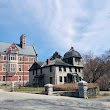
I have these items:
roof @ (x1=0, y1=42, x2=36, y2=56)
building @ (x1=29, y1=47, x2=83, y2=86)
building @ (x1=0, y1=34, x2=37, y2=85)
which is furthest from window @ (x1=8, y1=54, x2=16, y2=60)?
building @ (x1=29, y1=47, x2=83, y2=86)

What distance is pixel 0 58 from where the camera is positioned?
65188mm

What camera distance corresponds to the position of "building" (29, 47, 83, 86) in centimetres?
5072

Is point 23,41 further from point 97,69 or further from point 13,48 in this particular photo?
point 97,69

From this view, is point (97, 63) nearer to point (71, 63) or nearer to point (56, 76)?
point (71, 63)

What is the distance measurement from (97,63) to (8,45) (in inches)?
1262

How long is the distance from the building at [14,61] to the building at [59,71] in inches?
414

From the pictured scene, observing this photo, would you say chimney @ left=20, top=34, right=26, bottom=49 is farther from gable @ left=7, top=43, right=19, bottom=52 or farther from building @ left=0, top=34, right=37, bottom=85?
gable @ left=7, top=43, right=19, bottom=52

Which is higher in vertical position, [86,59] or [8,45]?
[8,45]

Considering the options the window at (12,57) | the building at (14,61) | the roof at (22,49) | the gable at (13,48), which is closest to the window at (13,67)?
the building at (14,61)

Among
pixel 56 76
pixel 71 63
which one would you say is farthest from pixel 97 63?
pixel 56 76

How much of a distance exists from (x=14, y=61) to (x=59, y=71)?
21506 millimetres

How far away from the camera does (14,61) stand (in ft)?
218

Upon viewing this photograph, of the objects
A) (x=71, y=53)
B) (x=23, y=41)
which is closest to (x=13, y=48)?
(x=23, y=41)

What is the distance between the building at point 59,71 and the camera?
1997 inches
